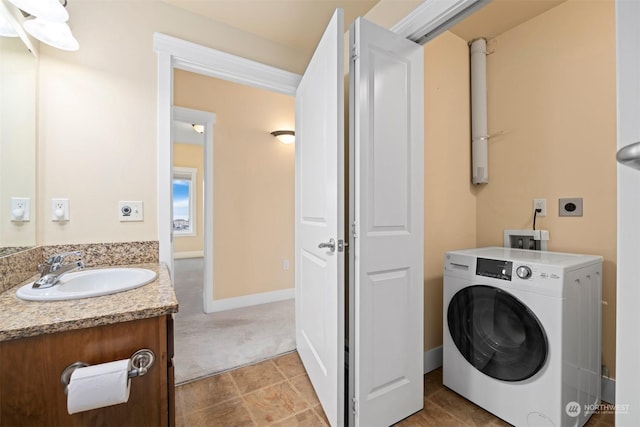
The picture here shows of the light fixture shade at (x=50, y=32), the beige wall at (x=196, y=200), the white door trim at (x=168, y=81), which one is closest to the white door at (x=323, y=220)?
the white door trim at (x=168, y=81)

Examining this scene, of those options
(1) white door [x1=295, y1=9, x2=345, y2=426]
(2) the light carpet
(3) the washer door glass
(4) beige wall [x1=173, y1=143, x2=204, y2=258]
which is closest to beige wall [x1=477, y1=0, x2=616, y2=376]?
(3) the washer door glass

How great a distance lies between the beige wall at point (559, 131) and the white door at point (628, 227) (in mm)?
1715

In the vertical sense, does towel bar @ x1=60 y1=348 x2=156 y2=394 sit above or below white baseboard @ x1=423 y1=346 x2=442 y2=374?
above

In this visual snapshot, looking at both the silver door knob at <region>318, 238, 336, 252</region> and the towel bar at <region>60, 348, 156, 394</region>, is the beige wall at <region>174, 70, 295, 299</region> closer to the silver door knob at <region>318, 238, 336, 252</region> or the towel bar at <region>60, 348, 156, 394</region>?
the silver door knob at <region>318, 238, 336, 252</region>

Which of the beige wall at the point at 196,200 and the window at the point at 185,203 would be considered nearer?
the beige wall at the point at 196,200

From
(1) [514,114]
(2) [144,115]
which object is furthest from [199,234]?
(1) [514,114]

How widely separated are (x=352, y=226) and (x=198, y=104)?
8.07 ft

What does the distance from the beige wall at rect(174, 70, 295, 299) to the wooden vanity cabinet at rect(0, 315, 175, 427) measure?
2.12 metres

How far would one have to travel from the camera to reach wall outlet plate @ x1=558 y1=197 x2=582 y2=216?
1.69m

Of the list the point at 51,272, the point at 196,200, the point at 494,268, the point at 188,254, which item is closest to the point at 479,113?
the point at 494,268

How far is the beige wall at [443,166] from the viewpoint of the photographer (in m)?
1.87

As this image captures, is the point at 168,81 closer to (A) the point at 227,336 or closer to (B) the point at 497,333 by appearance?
(A) the point at 227,336

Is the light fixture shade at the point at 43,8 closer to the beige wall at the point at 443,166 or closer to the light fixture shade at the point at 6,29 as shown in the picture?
the light fixture shade at the point at 6,29

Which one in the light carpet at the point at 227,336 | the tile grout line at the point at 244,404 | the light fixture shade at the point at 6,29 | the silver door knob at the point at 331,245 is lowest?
the tile grout line at the point at 244,404
